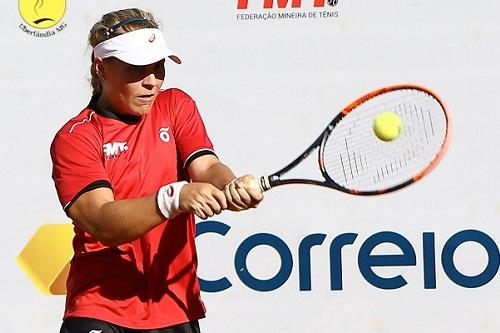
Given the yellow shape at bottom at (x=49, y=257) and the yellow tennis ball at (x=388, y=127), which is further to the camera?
the yellow shape at bottom at (x=49, y=257)

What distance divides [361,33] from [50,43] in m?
1.24

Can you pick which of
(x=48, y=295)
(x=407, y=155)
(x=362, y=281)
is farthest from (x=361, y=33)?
(x=48, y=295)

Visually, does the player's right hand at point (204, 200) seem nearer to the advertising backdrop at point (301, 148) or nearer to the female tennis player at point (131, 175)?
the female tennis player at point (131, 175)

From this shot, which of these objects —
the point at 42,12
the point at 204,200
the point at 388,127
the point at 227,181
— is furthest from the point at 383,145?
the point at 42,12

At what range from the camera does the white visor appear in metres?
2.95

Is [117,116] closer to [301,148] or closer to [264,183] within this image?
[264,183]

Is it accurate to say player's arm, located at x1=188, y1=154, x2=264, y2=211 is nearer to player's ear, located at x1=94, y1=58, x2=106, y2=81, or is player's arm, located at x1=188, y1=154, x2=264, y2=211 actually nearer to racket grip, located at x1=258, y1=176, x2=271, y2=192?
racket grip, located at x1=258, y1=176, x2=271, y2=192

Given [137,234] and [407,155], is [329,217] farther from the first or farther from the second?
[137,234]

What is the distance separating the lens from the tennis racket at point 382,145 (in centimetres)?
328

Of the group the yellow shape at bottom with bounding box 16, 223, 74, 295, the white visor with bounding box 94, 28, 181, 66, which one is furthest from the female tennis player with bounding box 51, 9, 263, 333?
the yellow shape at bottom with bounding box 16, 223, 74, 295

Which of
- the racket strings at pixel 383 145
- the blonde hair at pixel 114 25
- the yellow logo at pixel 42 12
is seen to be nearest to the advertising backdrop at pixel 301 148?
the yellow logo at pixel 42 12

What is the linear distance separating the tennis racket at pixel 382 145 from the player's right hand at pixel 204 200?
563 mm

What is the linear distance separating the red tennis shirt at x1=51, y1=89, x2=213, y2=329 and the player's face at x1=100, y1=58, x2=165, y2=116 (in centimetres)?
7

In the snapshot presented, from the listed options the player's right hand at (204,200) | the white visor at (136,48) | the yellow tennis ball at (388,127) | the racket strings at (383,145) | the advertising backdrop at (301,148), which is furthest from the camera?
the advertising backdrop at (301,148)
